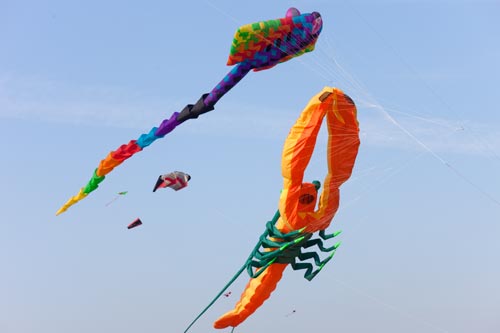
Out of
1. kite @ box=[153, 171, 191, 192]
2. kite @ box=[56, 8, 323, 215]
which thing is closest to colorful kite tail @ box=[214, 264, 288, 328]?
kite @ box=[153, 171, 191, 192]

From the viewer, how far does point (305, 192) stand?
98.5 ft

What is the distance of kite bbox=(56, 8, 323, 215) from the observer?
26891 millimetres

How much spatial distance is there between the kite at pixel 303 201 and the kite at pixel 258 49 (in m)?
2.03

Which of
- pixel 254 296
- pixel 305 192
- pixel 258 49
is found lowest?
pixel 254 296

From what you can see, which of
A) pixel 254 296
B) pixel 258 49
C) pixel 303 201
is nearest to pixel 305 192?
pixel 303 201

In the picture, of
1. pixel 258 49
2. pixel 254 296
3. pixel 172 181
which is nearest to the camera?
pixel 258 49

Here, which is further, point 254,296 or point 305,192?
point 254,296

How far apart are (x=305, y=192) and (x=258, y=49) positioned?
5.50m

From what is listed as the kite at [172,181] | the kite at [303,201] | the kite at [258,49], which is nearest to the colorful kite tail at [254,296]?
the kite at [303,201]

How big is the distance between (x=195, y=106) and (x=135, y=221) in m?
5.97

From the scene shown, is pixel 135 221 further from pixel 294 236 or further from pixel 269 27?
pixel 269 27

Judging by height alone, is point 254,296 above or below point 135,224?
below

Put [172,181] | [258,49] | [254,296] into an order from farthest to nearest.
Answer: [254,296]
[172,181]
[258,49]

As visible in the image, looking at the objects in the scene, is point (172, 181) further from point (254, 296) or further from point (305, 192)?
point (254, 296)
